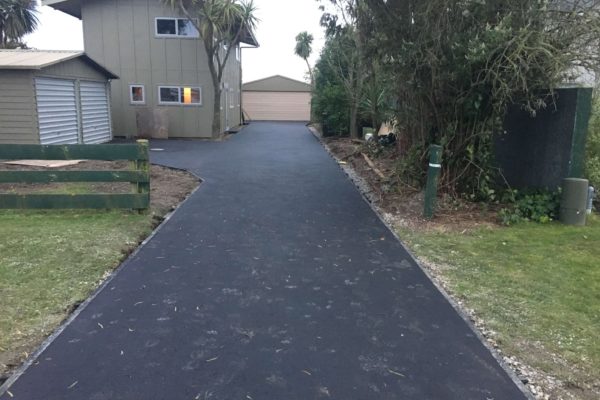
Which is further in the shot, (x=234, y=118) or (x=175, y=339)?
(x=234, y=118)

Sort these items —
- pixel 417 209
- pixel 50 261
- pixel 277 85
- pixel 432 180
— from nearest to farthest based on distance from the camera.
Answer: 1. pixel 50 261
2. pixel 432 180
3. pixel 417 209
4. pixel 277 85

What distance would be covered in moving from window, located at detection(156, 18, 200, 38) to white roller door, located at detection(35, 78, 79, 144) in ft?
20.6

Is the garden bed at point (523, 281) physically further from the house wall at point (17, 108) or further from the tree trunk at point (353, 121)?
the tree trunk at point (353, 121)

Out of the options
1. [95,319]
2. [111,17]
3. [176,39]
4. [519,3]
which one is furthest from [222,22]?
[95,319]

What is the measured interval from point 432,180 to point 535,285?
256 cm

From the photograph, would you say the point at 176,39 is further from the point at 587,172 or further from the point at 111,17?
the point at 587,172

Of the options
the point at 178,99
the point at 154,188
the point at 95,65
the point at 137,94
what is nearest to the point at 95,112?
the point at 95,65

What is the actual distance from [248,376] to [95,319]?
56.8 inches

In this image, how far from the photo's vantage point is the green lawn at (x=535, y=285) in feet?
11.0

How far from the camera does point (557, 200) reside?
6848 millimetres

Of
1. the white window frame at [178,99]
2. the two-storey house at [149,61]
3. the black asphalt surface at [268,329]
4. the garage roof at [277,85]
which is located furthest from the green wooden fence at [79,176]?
the garage roof at [277,85]

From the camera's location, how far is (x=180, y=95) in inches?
769

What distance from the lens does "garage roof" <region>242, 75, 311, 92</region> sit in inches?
1427

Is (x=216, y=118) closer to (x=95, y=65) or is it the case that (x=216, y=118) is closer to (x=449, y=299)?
(x=95, y=65)
